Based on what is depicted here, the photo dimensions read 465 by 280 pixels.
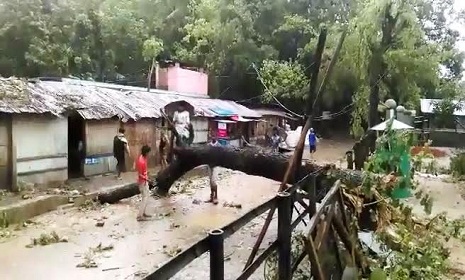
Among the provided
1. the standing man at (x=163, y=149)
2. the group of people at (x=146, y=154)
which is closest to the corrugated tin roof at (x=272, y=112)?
the group of people at (x=146, y=154)

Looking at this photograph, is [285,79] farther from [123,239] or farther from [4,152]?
[123,239]

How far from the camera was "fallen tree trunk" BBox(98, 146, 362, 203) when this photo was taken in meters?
8.55

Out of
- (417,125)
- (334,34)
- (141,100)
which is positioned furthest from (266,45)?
(141,100)

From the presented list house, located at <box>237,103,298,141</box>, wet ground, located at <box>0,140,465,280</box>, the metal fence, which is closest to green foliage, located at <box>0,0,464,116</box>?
house, located at <box>237,103,298,141</box>

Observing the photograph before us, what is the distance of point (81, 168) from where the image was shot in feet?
50.3

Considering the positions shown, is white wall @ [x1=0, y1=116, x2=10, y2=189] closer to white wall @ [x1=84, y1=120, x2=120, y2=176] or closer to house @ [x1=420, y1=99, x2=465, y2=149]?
white wall @ [x1=84, y1=120, x2=120, y2=176]

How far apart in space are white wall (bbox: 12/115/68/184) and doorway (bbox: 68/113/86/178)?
901 mm

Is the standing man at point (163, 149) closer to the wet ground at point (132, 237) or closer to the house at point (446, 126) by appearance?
the wet ground at point (132, 237)

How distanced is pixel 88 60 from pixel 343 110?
54.4ft

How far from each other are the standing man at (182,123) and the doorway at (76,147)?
3228 millimetres

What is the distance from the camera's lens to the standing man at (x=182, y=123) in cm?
1623

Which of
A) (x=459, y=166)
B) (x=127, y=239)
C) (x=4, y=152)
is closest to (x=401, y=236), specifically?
(x=127, y=239)

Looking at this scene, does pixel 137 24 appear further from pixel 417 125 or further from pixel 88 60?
pixel 417 125

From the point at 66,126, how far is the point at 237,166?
6.74 meters
